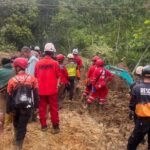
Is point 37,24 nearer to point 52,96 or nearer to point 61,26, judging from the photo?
point 61,26

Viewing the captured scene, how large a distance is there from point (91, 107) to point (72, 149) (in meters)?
3.92

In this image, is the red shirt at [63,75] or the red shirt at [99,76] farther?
the red shirt at [63,75]

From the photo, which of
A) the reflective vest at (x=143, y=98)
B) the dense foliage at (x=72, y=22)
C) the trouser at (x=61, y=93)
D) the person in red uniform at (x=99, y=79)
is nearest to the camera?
the reflective vest at (x=143, y=98)

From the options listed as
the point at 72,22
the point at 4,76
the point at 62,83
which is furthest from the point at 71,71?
the point at 72,22

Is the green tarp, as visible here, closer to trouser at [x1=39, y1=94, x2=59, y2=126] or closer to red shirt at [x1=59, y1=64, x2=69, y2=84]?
trouser at [x1=39, y1=94, x2=59, y2=126]

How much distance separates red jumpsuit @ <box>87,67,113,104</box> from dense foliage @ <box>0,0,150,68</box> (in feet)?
33.9

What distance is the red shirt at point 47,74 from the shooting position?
8047 millimetres

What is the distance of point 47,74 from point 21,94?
1.34m

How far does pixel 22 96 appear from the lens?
682 cm

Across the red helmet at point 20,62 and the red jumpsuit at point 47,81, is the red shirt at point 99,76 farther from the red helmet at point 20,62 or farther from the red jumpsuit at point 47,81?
the red helmet at point 20,62

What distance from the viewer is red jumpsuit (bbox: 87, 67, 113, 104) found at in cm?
1095

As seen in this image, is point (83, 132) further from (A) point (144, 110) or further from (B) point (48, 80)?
(A) point (144, 110)

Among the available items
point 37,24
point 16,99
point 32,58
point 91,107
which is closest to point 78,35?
point 37,24

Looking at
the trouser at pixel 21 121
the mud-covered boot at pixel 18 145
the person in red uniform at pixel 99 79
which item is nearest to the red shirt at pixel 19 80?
the trouser at pixel 21 121
